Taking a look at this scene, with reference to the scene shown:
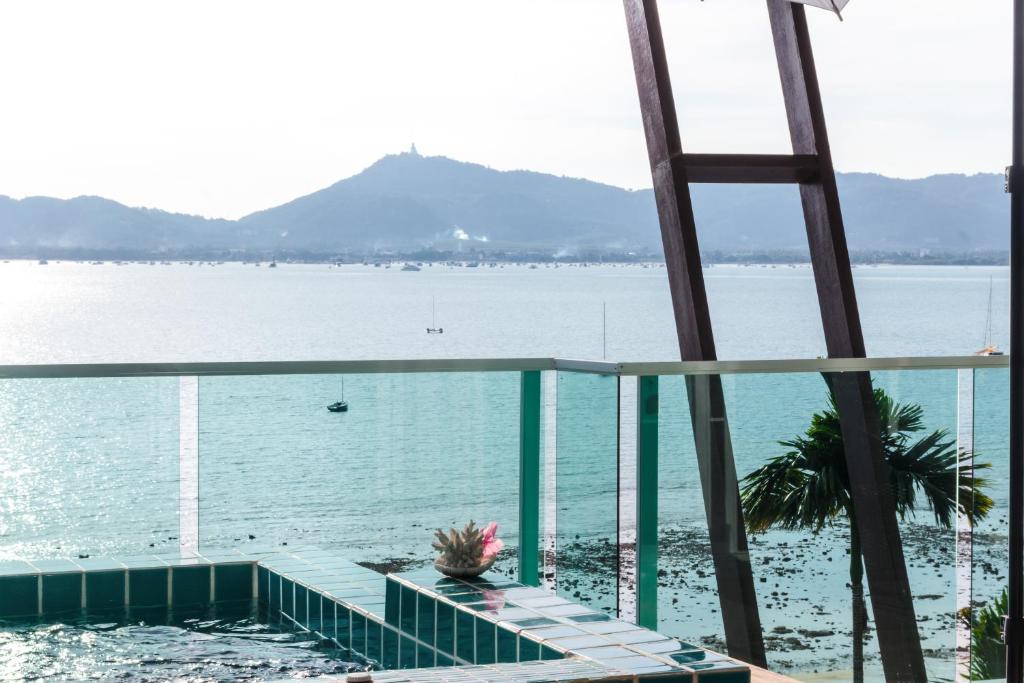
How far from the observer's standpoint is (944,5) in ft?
104

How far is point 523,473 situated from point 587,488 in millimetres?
304

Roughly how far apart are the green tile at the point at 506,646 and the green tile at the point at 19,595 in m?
1.40

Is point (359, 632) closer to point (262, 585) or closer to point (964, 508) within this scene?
point (262, 585)

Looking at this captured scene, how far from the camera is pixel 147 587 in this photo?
364 cm

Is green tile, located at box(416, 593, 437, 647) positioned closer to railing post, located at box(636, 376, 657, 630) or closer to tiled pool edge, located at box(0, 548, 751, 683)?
tiled pool edge, located at box(0, 548, 751, 683)

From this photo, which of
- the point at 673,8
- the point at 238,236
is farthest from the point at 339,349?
the point at 673,8

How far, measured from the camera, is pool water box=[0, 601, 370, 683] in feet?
10.2

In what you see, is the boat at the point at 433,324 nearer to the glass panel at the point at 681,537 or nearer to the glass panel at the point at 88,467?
the glass panel at the point at 88,467

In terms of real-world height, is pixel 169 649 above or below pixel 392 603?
below

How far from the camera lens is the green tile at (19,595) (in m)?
3.50

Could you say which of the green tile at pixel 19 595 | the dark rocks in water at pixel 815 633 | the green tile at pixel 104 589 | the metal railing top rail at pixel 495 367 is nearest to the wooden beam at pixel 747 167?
the metal railing top rail at pixel 495 367

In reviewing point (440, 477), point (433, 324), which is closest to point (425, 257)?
point (433, 324)

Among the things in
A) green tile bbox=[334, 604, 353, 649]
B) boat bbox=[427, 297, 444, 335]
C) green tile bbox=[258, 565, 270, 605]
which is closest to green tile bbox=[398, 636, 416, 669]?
green tile bbox=[334, 604, 353, 649]

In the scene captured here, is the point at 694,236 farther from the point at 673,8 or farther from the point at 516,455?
the point at 673,8
